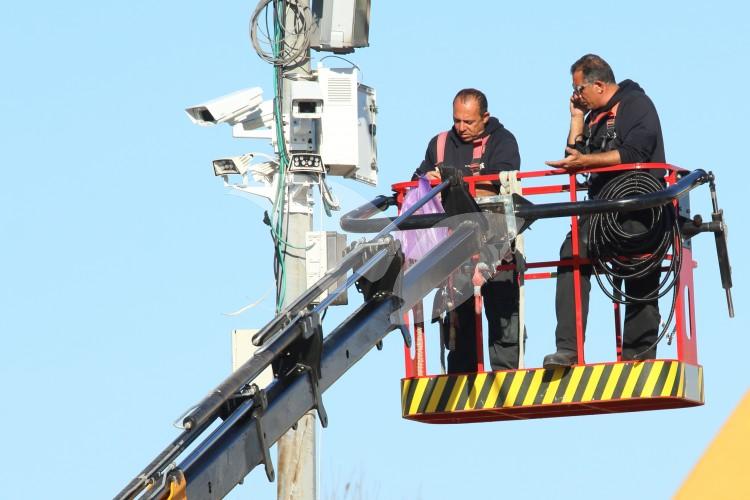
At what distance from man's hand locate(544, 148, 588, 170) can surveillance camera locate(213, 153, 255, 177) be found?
3.71m

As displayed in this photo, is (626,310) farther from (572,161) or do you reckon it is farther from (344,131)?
(344,131)

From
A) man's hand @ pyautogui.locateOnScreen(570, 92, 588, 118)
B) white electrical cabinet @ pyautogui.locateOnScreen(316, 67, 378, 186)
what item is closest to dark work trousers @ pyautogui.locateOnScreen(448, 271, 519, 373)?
man's hand @ pyautogui.locateOnScreen(570, 92, 588, 118)

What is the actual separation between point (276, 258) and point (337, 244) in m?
1.55

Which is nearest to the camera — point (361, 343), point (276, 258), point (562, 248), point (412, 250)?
point (361, 343)

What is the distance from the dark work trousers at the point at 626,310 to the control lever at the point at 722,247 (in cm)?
44

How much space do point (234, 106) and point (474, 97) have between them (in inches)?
122

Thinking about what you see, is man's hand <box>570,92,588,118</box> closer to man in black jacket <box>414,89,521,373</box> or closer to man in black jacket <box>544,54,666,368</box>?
man in black jacket <box>544,54,666,368</box>

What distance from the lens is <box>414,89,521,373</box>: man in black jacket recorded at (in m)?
11.9

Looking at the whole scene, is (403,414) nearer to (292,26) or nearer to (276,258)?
(276,258)

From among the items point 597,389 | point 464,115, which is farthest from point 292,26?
point 597,389

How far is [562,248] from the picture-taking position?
11.8m

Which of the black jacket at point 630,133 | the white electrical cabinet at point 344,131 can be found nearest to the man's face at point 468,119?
the black jacket at point 630,133

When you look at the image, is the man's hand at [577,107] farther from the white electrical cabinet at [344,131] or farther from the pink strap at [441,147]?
the white electrical cabinet at [344,131]

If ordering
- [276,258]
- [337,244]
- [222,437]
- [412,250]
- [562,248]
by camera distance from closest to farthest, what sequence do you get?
[222,437] → [412,250] → [562,248] → [337,244] → [276,258]
